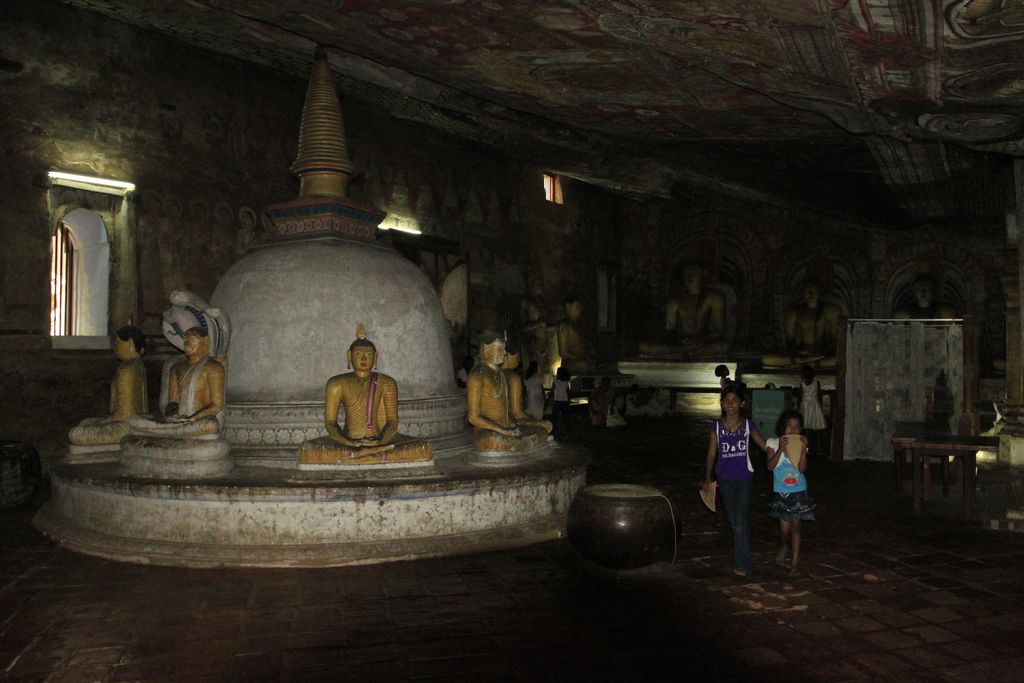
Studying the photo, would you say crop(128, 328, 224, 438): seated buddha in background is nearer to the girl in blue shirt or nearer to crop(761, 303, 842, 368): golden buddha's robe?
the girl in blue shirt

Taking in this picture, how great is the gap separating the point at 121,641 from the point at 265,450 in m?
2.64

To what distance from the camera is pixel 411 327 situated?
7.41 m

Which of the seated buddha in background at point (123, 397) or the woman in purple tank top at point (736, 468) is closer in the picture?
the woman in purple tank top at point (736, 468)

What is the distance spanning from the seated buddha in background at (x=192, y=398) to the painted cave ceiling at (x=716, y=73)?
326 cm

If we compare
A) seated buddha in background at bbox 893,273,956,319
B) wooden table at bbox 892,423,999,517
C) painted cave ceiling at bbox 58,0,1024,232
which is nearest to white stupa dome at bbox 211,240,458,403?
painted cave ceiling at bbox 58,0,1024,232

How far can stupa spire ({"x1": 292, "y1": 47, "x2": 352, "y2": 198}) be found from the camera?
7.76 m

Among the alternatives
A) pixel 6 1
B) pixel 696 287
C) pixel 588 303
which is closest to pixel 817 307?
pixel 696 287

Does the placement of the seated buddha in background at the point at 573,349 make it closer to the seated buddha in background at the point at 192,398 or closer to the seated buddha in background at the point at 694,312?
the seated buddha in background at the point at 694,312

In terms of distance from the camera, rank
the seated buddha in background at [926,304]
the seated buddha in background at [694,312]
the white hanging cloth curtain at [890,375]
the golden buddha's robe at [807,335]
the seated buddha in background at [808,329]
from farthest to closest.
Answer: the seated buddha in background at [694,312] → the seated buddha in background at [808,329] → the golden buddha's robe at [807,335] → the seated buddha in background at [926,304] → the white hanging cloth curtain at [890,375]

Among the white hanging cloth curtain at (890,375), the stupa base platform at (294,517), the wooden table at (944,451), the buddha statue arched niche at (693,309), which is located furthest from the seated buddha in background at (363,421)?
the buddha statue arched niche at (693,309)

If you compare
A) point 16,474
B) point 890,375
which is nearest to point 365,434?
point 16,474

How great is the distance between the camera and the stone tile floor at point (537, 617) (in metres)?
3.86

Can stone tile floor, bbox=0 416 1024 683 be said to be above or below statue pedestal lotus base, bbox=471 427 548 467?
below

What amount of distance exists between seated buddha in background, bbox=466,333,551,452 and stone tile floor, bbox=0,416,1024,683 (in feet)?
3.22
